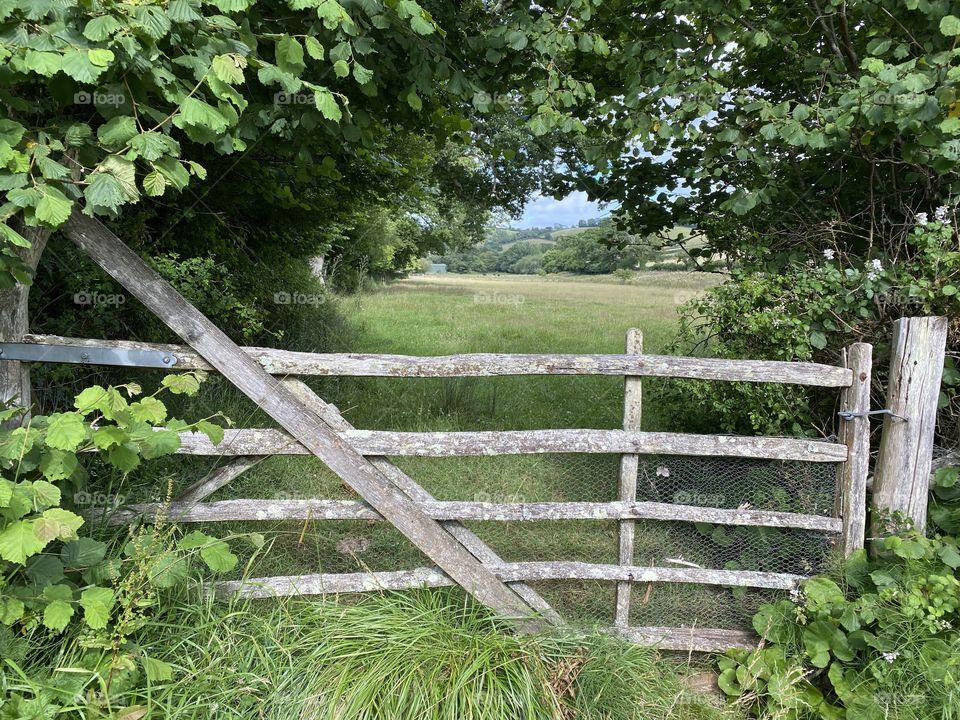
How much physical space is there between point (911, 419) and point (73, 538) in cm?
414

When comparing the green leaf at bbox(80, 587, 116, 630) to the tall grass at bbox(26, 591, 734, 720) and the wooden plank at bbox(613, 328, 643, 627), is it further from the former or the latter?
the wooden plank at bbox(613, 328, 643, 627)

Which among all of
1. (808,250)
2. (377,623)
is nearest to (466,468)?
(377,623)

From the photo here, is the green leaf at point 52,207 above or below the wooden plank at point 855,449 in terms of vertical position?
above

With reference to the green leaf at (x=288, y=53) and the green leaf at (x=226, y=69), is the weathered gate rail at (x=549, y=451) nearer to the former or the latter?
the green leaf at (x=226, y=69)

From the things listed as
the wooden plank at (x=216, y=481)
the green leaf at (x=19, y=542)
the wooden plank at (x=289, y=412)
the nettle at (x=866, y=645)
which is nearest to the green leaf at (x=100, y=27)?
the wooden plank at (x=289, y=412)

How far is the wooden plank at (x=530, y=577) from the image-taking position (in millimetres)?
3139

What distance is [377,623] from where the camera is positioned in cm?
289

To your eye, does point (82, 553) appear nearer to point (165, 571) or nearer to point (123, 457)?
point (165, 571)

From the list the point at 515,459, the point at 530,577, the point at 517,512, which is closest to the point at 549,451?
the point at 517,512

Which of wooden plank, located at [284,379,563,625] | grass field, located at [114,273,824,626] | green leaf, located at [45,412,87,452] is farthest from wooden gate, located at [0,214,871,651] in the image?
green leaf, located at [45,412,87,452]

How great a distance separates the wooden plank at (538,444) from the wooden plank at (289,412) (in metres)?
0.10

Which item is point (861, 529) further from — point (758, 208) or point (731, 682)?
point (758, 208)

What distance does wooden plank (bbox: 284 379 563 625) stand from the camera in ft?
10.2

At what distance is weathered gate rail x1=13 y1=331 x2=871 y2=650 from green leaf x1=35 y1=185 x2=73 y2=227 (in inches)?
33.8
